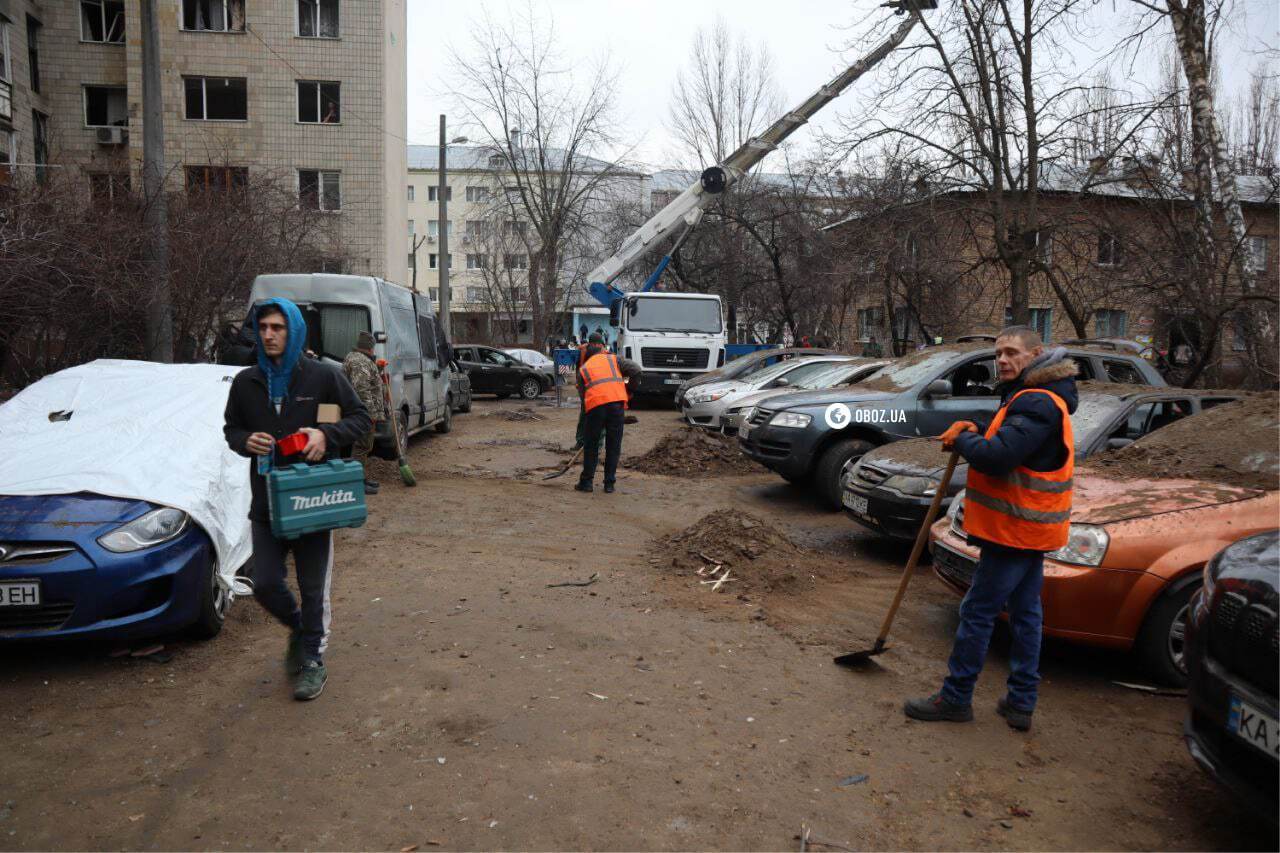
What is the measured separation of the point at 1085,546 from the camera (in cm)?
430

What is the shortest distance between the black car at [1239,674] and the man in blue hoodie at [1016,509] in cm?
69

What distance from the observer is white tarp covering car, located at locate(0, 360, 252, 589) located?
462 centimetres

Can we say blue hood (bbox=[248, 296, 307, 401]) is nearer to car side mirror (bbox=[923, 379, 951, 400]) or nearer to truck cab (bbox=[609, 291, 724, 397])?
car side mirror (bbox=[923, 379, 951, 400])

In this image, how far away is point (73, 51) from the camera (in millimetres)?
25344

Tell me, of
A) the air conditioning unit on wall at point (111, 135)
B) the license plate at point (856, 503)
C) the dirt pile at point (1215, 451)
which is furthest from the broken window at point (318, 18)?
the dirt pile at point (1215, 451)

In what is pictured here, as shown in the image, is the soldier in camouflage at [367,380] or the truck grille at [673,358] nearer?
the soldier in camouflage at [367,380]

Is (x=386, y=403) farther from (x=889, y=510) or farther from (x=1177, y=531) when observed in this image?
(x=1177, y=531)

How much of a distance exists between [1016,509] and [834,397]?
5.35 m

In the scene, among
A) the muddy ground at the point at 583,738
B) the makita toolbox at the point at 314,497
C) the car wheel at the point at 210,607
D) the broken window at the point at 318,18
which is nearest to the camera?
the muddy ground at the point at 583,738

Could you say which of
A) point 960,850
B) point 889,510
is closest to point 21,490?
point 960,850

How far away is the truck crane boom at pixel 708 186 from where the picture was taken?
1941cm

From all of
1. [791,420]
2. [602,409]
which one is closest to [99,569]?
[602,409]

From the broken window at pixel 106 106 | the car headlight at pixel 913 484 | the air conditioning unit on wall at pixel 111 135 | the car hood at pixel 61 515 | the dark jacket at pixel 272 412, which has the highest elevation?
the broken window at pixel 106 106

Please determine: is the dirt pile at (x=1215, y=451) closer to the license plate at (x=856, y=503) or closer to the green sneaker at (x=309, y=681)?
the license plate at (x=856, y=503)
